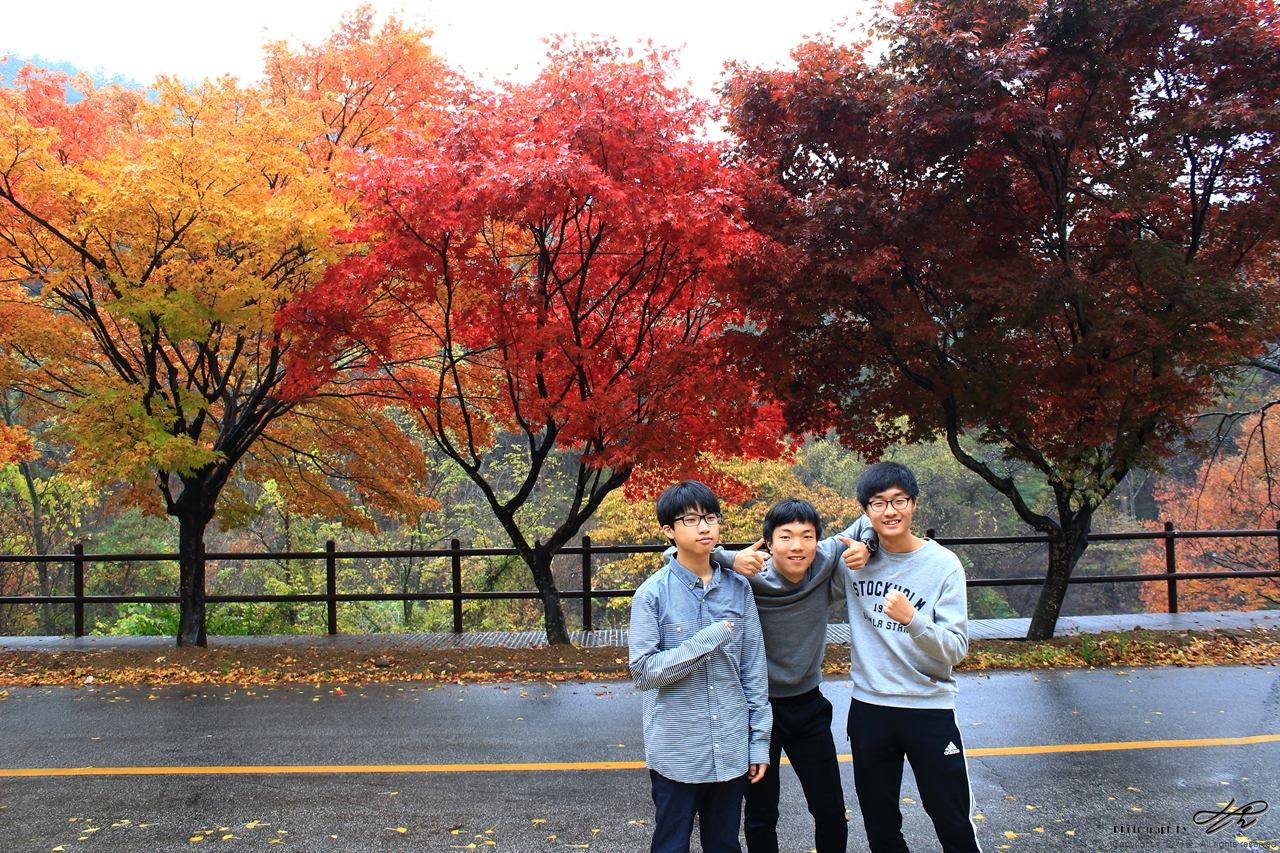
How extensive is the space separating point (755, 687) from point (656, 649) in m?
0.36

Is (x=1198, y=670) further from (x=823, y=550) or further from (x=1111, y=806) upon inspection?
(x=823, y=550)

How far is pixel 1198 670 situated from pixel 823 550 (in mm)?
6244

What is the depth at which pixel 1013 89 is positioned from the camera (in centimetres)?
818

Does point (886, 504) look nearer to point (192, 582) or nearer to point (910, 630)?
point (910, 630)

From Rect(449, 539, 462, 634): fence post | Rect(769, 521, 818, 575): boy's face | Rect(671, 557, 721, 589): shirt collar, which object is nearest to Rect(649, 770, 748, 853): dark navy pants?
Rect(671, 557, 721, 589): shirt collar

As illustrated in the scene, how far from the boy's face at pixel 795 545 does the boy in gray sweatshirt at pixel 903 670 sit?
0.76ft

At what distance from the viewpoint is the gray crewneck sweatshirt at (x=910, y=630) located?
2.86 m

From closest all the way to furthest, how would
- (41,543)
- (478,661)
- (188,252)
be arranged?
(478,661) < (188,252) < (41,543)

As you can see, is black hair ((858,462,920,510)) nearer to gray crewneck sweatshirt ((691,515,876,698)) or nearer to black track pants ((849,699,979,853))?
gray crewneck sweatshirt ((691,515,876,698))

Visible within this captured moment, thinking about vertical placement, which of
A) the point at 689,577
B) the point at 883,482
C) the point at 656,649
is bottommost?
the point at 656,649

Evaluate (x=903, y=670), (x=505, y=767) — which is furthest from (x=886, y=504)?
(x=505, y=767)

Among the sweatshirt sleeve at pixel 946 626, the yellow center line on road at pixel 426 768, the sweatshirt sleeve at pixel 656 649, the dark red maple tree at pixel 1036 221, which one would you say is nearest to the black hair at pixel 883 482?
the sweatshirt sleeve at pixel 946 626
